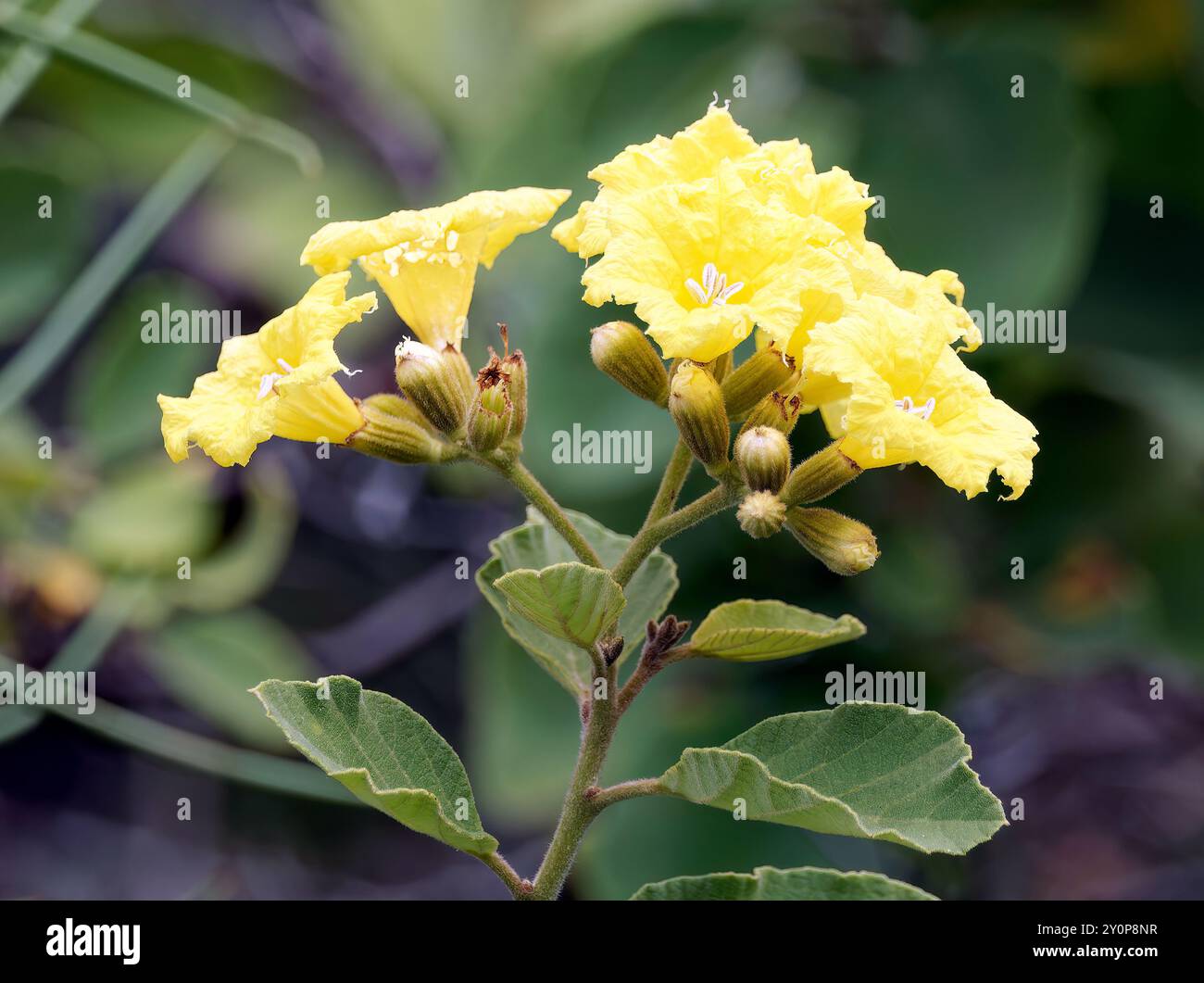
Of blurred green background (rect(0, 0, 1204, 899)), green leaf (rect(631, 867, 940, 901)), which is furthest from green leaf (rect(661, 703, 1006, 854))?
blurred green background (rect(0, 0, 1204, 899))

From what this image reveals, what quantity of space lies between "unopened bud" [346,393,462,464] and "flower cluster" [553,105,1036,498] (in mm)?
132

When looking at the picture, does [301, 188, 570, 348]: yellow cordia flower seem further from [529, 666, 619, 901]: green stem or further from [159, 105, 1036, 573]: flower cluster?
[529, 666, 619, 901]: green stem

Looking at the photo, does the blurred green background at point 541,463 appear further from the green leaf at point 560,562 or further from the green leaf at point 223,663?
the green leaf at point 560,562

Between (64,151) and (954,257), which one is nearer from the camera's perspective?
(64,151)

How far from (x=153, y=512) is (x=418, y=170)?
38.7 inches

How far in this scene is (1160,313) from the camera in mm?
1749

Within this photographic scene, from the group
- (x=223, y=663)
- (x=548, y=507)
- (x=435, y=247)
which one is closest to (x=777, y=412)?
(x=548, y=507)

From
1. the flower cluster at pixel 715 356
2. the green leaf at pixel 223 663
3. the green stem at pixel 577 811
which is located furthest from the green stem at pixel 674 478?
the green leaf at pixel 223 663

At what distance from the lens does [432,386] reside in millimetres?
660

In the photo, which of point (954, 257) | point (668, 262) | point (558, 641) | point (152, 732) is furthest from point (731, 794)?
point (954, 257)

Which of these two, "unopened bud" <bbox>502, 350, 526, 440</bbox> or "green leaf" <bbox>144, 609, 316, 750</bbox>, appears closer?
"unopened bud" <bbox>502, 350, 526, 440</bbox>

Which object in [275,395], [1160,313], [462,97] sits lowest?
[275,395]

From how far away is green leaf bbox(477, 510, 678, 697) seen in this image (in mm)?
708

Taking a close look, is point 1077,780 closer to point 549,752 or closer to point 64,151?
point 549,752
